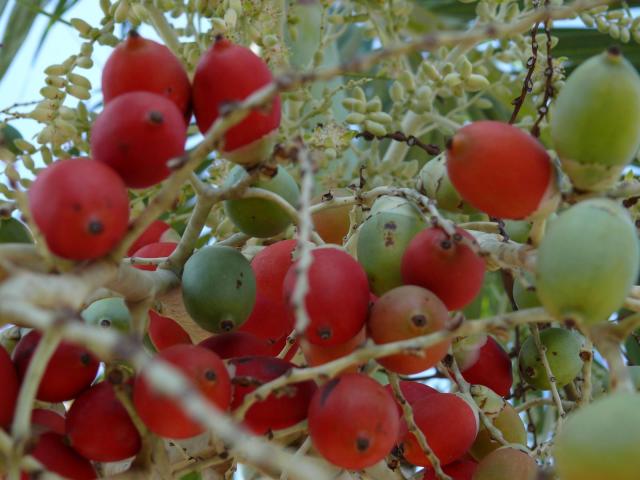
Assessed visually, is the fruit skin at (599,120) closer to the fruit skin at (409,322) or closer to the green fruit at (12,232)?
the fruit skin at (409,322)

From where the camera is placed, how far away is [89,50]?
1256 millimetres

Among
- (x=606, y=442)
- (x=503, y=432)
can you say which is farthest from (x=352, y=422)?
(x=503, y=432)

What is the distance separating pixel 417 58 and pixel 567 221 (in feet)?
4.42

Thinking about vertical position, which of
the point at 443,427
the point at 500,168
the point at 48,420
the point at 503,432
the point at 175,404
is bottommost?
the point at 503,432

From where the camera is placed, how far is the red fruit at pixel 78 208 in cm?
71

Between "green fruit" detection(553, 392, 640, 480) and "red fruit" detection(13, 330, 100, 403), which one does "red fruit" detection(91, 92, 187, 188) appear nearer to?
"red fruit" detection(13, 330, 100, 403)

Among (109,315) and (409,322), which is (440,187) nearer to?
(409,322)

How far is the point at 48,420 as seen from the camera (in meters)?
0.90

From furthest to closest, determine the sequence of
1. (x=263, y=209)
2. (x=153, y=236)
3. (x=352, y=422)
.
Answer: (x=153, y=236)
(x=263, y=209)
(x=352, y=422)

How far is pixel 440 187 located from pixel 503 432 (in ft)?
1.05

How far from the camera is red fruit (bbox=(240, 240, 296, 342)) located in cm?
107

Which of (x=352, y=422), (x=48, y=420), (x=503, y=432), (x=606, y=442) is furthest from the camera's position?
(x=503, y=432)

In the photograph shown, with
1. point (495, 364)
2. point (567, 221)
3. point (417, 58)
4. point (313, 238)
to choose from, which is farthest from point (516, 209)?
point (417, 58)

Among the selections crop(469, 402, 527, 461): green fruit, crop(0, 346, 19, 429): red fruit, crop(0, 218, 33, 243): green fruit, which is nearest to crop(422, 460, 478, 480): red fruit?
crop(469, 402, 527, 461): green fruit
